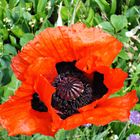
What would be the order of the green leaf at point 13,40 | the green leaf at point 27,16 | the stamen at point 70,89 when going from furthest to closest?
the green leaf at point 27,16 → the green leaf at point 13,40 → the stamen at point 70,89

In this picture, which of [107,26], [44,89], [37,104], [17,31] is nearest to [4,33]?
[17,31]

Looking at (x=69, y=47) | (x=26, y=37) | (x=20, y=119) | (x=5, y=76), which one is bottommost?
(x=5, y=76)

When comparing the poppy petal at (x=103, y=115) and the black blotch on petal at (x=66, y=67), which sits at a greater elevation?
the black blotch on petal at (x=66, y=67)

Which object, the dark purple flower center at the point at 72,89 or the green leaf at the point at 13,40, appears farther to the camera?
the green leaf at the point at 13,40

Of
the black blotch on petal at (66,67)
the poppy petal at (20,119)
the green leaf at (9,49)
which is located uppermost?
the black blotch on petal at (66,67)

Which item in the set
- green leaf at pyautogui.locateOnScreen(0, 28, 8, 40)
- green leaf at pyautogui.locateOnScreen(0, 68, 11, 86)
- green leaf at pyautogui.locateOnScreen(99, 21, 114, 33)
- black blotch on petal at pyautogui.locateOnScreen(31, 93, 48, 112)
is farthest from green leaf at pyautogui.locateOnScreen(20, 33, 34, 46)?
black blotch on petal at pyautogui.locateOnScreen(31, 93, 48, 112)

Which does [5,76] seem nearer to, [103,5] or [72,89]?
[103,5]

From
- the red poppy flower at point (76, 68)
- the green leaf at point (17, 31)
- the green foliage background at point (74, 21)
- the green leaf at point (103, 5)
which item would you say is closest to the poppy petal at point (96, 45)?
the red poppy flower at point (76, 68)

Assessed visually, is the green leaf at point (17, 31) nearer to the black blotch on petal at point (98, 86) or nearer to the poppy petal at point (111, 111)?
the black blotch on petal at point (98, 86)

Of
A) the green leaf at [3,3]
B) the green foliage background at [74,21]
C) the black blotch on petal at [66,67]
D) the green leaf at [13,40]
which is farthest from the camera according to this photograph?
the green leaf at [3,3]
